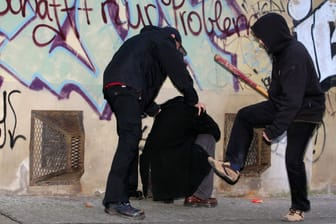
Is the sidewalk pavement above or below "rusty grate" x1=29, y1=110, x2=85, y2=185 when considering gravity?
below

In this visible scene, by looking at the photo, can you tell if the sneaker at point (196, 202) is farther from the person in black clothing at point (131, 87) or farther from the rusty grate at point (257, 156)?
the rusty grate at point (257, 156)

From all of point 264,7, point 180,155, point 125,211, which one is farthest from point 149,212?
point 264,7

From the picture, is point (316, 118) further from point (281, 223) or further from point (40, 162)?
point (40, 162)

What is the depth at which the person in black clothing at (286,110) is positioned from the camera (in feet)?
18.3

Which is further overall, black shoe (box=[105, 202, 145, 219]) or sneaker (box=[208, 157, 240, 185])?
sneaker (box=[208, 157, 240, 185])

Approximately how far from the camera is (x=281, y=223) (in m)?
5.85

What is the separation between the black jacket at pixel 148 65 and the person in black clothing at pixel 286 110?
0.55 meters

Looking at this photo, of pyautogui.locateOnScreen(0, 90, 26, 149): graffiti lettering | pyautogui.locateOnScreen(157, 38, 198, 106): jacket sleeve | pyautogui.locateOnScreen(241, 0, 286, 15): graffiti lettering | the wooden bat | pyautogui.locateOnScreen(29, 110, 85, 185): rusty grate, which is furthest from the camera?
pyautogui.locateOnScreen(241, 0, 286, 15): graffiti lettering

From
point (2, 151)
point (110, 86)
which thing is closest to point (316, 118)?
point (110, 86)

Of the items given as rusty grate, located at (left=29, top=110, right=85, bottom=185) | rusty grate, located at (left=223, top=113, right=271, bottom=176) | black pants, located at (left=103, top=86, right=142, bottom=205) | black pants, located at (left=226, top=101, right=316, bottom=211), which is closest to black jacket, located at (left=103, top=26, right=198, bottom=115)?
black pants, located at (left=103, top=86, right=142, bottom=205)

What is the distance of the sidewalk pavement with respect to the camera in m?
5.51

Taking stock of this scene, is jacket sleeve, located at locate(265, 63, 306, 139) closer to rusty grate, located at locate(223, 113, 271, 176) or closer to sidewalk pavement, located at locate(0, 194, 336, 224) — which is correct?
sidewalk pavement, located at locate(0, 194, 336, 224)

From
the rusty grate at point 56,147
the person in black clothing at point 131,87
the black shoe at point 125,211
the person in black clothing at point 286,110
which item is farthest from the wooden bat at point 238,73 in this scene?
the black shoe at point 125,211

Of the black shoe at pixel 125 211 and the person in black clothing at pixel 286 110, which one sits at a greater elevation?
the person in black clothing at pixel 286 110
